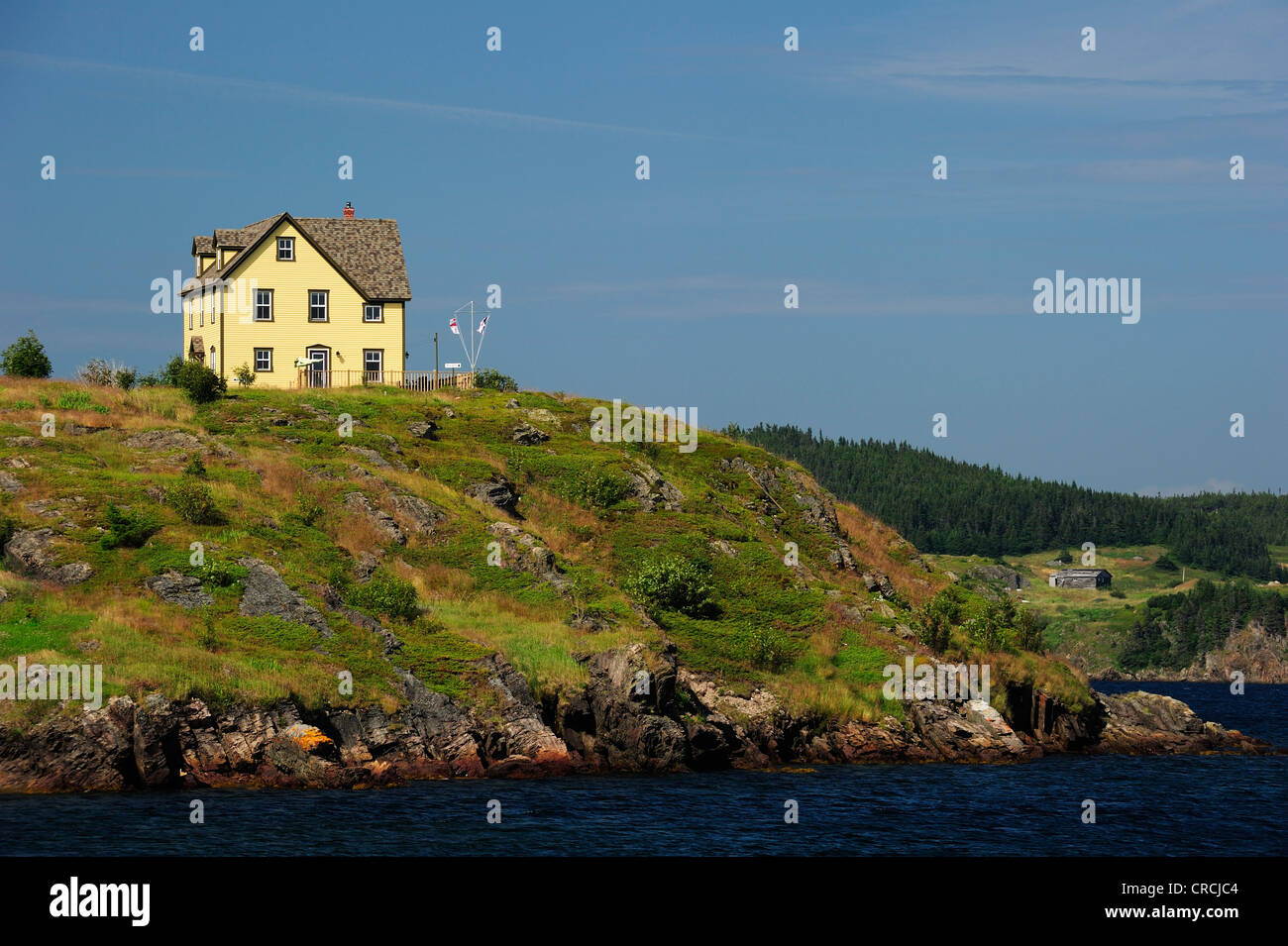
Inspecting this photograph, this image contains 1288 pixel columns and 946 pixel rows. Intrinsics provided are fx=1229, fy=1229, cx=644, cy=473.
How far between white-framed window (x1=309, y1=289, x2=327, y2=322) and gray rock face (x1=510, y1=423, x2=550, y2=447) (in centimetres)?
1757

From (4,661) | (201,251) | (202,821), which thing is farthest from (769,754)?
(201,251)

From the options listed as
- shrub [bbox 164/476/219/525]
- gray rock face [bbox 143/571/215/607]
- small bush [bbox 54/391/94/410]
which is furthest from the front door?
gray rock face [bbox 143/571/215/607]

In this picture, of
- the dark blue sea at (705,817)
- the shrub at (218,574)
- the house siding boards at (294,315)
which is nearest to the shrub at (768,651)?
the dark blue sea at (705,817)

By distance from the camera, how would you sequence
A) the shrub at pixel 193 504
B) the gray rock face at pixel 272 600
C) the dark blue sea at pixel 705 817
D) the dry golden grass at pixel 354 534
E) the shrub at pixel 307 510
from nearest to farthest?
the dark blue sea at pixel 705 817, the gray rock face at pixel 272 600, the shrub at pixel 193 504, the dry golden grass at pixel 354 534, the shrub at pixel 307 510

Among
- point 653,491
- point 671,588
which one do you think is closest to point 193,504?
point 671,588

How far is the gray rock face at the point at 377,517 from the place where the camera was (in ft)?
181

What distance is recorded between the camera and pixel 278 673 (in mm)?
41281

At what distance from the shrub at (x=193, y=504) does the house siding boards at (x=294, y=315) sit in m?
31.2

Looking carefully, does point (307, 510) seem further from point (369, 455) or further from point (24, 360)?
point (24, 360)

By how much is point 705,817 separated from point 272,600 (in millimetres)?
18898

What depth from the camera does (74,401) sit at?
6556cm

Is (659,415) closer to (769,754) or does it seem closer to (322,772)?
(769,754)

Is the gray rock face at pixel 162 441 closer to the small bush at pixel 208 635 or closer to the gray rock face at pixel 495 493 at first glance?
the gray rock face at pixel 495 493
